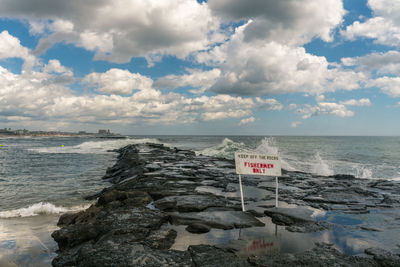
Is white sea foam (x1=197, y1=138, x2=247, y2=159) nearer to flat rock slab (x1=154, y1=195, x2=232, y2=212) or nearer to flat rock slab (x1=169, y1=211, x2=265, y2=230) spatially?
flat rock slab (x1=154, y1=195, x2=232, y2=212)

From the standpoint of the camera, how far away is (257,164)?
249 inches

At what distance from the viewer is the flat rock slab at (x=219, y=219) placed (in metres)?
4.84

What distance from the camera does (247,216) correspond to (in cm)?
541

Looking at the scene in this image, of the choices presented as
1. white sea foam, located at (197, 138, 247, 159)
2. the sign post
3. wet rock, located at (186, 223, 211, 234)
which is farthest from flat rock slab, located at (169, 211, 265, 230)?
white sea foam, located at (197, 138, 247, 159)

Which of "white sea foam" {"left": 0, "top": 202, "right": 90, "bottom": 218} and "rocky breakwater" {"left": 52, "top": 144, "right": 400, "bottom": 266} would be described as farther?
"white sea foam" {"left": 0, "top": 202, "right": 90, "bottom": 218}

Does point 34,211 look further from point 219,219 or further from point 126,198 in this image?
point 219,219

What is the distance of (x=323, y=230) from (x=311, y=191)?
4.46 metres

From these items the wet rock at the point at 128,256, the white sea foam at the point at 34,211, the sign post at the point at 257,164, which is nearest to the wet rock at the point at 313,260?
the wet rock at the point at 128,256

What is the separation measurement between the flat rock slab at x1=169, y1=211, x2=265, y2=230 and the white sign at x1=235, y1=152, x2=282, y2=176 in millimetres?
1125

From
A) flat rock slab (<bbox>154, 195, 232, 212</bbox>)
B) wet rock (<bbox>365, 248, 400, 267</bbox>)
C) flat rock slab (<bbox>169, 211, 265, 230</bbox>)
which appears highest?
wet rock (<bbox>365, 248, 400, 267</bbox>)

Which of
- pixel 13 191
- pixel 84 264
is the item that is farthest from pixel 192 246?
pixel 13 191

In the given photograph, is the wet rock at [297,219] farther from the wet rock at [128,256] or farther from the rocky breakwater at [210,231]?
the wet rock at [128,256]

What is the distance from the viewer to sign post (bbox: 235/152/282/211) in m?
6.17

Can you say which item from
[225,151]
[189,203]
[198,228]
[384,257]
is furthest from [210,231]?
[225,151]
